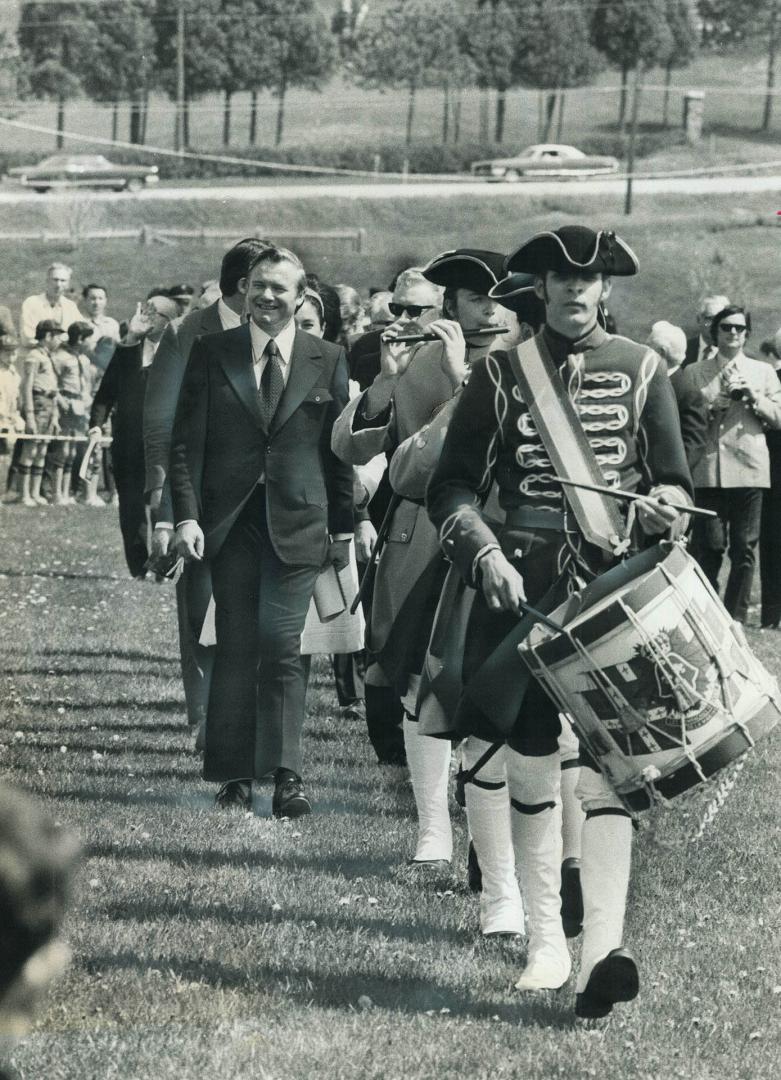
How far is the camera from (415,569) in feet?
22.9

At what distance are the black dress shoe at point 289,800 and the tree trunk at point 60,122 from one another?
50175 millimetres

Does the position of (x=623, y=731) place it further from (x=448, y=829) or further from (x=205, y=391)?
(x=205, y=391)

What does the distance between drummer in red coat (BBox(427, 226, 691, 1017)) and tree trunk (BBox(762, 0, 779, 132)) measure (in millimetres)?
57159

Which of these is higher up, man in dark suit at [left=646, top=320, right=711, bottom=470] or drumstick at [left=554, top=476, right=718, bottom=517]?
drumstick at [left=554, top=476, right=718, bottom=517]

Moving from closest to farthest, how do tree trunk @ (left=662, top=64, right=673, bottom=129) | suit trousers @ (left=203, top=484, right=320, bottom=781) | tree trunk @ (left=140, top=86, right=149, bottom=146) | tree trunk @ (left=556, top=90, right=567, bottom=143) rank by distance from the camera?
suit trousers @ (left=203, top=484, right=320, bottom=781) < tree trunk @ (left=140, top=86, right=149, bottom=146) < tree trunk @ (left=556, top=90, right=567, bottom=143) < tree trunk @ (left=662, top=64, right=673, bottom=129)

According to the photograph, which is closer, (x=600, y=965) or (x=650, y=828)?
(x=600, y=965)

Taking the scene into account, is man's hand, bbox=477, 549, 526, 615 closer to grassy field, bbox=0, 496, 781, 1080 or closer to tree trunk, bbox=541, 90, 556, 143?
grassy field, bbox=0, 496, 781, 1080

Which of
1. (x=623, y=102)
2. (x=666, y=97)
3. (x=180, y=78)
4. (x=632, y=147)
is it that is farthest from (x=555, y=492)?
(x=666, y=97)

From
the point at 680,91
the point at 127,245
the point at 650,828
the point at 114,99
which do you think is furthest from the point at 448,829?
the point at 680,91

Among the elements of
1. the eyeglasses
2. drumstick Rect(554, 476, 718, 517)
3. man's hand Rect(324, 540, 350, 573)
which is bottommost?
man's hand Rect(324, 540, 350, 573)

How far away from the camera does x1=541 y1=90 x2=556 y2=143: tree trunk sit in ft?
200

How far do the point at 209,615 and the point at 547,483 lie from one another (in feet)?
11.7

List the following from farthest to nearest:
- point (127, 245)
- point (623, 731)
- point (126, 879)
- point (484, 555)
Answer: point (127, 245), point (126, 879), point (484, 555), point (623, 731)

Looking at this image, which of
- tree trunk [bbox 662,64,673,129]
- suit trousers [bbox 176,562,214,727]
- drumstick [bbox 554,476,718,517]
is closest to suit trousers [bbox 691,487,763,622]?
suit trousers [bbox 176,562,214,727]
